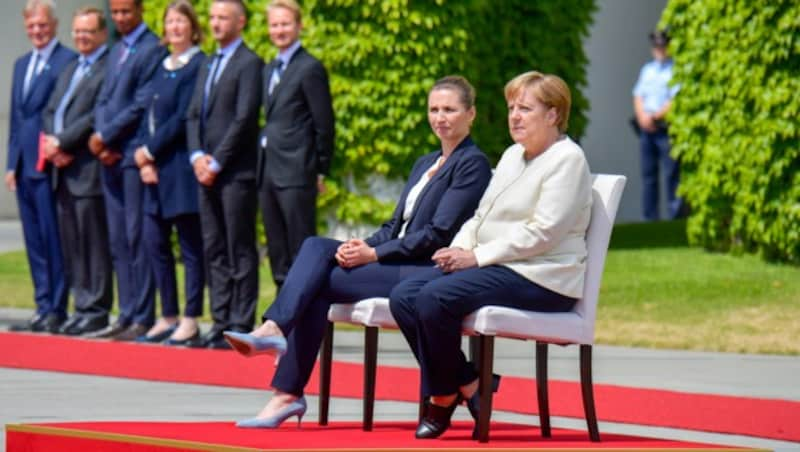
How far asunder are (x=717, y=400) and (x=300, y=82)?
3162mm

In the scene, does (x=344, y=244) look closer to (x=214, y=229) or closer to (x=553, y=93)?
(x=553, y=93)

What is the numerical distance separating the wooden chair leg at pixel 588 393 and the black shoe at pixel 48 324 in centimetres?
573

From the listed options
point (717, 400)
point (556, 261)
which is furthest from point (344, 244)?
point (717, 400)

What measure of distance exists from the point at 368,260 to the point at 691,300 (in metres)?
5.92

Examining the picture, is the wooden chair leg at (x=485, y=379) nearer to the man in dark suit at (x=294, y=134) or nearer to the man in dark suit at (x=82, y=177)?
the man in dark suit at (x=294, y=134)

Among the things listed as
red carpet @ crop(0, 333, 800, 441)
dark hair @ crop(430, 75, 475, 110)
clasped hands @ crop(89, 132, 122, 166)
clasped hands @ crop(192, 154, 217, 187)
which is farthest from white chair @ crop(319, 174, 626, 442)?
clasped hands @ crop(89, 132, 122, 166)

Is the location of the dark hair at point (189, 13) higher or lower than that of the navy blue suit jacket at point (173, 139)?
higher

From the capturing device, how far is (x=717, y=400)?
920cm

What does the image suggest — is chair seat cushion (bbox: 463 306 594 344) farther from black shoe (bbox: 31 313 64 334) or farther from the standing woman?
black shoe (bbox: 31 313 64 334)

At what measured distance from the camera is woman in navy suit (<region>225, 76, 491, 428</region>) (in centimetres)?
766

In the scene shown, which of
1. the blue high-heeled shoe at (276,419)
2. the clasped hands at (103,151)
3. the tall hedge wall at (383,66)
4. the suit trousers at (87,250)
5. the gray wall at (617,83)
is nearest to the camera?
the blue high-heeled shoe at (276,419)

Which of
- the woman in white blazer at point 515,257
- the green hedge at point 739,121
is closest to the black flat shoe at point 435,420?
the woman in white blazer at point 515,257

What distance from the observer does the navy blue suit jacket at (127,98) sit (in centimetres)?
1190

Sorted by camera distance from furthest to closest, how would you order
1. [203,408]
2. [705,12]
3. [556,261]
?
[705,12]
[203,408]
[556,261]
